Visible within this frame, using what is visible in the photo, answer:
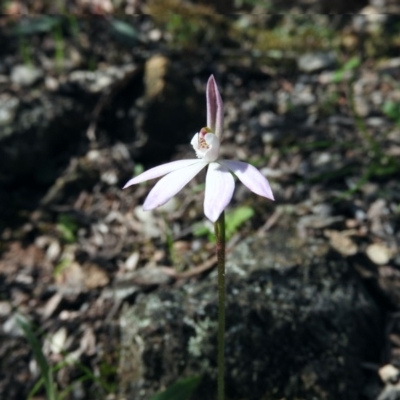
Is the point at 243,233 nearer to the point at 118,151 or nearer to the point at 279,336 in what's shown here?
the point at 279,336

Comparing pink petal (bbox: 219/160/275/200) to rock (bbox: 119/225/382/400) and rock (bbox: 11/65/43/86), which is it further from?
rock (bbox: 11/65/43/86)

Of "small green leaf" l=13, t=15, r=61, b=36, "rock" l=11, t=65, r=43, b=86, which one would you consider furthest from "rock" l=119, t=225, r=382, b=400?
"small green leaf" l=13, t=15, r=61, b=36

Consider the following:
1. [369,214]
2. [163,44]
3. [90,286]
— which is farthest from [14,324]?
[163,44]

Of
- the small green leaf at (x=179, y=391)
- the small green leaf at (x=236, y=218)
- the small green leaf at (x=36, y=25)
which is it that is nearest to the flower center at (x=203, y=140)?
the small green leaf at (x=179, y=391)

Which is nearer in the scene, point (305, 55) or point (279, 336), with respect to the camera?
point (279, 336)

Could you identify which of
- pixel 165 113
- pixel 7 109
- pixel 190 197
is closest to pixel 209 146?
pixel 190 197

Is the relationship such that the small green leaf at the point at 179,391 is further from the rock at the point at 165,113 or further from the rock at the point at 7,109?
the rock at the point at 7,109
